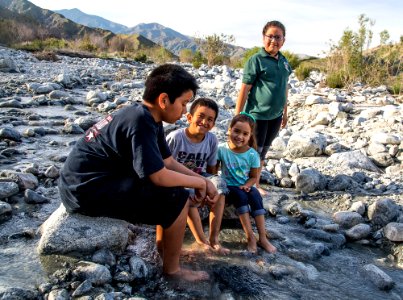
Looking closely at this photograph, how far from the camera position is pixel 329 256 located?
3432 millimetres

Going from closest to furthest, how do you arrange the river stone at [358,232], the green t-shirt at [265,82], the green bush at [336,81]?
1. the river stone at [358,232]
2. the green t-shirt at [265,82]
3. the green bush at [336,81]

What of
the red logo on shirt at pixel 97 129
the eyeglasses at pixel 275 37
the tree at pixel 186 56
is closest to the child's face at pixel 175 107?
the red logo on shirt at pixel 97 129

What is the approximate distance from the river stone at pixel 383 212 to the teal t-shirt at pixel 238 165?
54.8 inches

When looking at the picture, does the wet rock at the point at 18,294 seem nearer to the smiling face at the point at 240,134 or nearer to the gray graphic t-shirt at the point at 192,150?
the gray graphic t-shirt at the point at 192,150

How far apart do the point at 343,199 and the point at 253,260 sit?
6.24 ft

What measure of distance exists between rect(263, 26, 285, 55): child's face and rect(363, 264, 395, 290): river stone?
2294 mm

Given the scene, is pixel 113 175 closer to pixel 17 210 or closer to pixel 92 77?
pixel 17 210

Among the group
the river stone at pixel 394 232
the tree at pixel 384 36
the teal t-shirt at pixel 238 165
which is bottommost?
the river stone at pixel 394 232

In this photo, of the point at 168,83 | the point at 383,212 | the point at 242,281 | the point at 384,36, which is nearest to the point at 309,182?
the point at 383,212

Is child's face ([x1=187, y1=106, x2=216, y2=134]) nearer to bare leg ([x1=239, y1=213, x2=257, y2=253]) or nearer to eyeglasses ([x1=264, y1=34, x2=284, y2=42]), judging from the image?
bare leg ([x1=239, y1=213, x2=257, y2=253])

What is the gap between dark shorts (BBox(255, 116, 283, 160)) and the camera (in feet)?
14.6

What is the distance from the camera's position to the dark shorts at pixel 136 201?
258 cm

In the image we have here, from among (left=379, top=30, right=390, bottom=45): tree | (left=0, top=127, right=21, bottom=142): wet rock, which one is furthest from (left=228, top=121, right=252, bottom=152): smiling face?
(left=379, top=30, right=390, bottom=45): tree

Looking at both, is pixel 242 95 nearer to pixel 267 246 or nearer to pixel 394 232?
pixel 267 246
